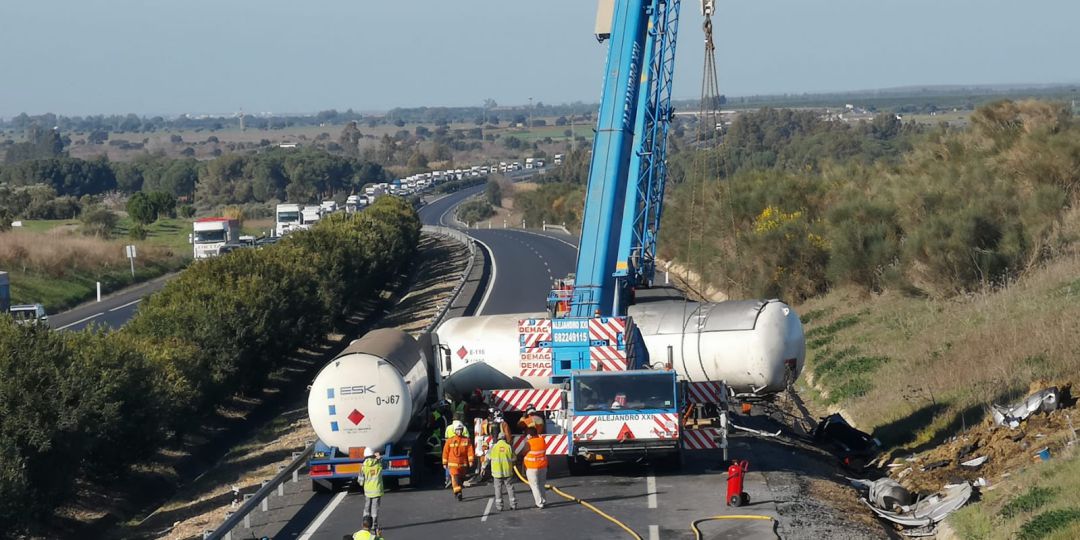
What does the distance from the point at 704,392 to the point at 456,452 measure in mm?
4937

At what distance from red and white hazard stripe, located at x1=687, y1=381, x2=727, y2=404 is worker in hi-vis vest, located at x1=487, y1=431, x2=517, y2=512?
176 inches

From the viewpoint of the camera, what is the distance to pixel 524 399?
23.8 meters

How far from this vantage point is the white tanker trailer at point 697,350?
2550 cm

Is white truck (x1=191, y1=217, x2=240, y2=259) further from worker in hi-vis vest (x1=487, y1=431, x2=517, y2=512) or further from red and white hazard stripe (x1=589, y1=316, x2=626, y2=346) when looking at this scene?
worker in hi-vis vest (x1=487, y1=431, x2=517, y2=512)

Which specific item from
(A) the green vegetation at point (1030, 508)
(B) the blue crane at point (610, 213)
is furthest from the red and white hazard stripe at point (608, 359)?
(A) the green vegetation at point (1030, 508)

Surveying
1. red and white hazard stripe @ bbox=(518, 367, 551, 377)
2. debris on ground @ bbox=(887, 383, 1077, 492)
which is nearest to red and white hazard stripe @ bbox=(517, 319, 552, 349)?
red and white hazard stripe @ bbox=(518, 367, 551, 377)

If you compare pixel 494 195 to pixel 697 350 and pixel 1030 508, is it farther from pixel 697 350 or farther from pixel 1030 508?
pixel 1030 508

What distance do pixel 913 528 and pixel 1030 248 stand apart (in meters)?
23.3

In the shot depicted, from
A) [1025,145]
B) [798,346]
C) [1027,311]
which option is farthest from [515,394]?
[1025,145]

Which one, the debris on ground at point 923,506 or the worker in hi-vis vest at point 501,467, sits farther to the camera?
the worker in hi-vis vest at point 501,467

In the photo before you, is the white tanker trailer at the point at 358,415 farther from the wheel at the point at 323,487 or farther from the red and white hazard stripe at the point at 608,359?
the red and white hazard stripe at the point at 608,359

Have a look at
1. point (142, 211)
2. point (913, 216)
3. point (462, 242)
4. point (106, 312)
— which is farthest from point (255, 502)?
point (142, 211)

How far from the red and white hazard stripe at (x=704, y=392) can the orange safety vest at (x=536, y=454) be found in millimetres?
4423

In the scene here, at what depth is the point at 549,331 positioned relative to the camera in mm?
24812
